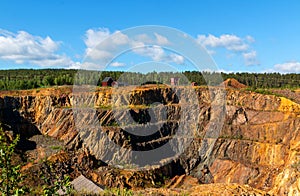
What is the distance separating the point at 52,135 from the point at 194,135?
18.2 metres

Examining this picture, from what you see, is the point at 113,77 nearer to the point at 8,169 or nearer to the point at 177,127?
the point at 177,127

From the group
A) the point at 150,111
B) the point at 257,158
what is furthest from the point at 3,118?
the point at 257,158

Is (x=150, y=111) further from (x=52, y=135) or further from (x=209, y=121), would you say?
(x=52, y=135)

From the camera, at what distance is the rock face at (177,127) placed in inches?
1420

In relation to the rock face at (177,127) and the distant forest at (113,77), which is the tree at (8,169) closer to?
the rock face at (177,127)

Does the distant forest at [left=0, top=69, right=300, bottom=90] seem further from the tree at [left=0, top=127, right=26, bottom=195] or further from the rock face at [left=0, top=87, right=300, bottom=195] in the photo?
the tree at [left=0, top=127, right=26, bottom=195]

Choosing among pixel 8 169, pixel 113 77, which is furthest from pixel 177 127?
pixel 8 169

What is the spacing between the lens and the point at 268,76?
85750 millimetres

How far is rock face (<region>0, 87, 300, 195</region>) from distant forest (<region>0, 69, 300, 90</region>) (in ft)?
38.6

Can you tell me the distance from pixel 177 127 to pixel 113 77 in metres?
25.0

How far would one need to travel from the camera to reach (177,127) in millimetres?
46500

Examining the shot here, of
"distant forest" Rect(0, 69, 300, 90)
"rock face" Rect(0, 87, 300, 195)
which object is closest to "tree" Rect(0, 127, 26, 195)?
"rock face" Rect(0, 87, 300, 195)

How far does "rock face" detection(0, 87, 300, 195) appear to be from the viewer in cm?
3606

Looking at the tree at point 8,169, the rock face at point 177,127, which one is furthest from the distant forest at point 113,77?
the tree at point 8,169
